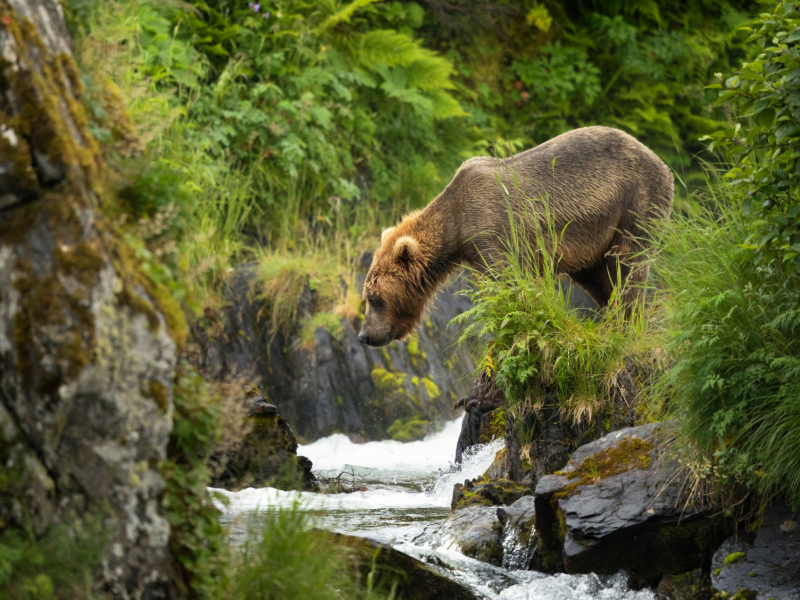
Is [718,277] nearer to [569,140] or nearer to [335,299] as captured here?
[569,140]

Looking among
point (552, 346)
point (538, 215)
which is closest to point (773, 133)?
point (552, 346)

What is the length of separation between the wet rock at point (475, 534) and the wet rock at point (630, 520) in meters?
0.25

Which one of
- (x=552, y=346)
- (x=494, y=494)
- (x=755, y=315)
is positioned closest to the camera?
(x=755, y=315)

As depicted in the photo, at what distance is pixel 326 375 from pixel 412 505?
2.88 meters

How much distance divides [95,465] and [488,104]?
37.3 ft

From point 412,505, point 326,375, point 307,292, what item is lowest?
point 326,375

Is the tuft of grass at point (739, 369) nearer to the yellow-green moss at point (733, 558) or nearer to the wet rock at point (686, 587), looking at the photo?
the yellow-green moss at point (733, 558)

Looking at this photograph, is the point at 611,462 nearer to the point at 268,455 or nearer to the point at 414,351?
the point at 268,455

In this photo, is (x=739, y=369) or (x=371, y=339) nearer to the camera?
(x=739, y=369)

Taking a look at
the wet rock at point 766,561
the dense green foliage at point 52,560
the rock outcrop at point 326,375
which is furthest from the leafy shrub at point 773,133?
the rock outcrop at point 326,375

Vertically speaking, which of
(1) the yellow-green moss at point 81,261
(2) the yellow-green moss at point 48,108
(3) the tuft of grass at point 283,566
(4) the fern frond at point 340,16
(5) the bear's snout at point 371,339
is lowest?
(5) the bear's snout at point 371,339

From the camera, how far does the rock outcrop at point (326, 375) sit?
8.23 m

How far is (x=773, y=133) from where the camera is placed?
3533 mm

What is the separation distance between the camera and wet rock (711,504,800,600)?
3441 mm
